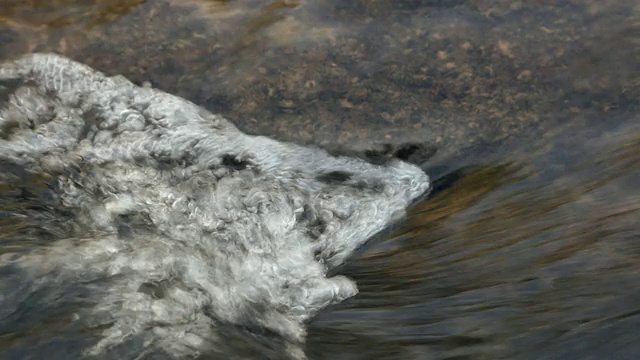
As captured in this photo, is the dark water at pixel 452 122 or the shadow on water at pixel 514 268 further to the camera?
the dark water at pixel 452 122

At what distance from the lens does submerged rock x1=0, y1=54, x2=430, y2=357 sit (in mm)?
2945

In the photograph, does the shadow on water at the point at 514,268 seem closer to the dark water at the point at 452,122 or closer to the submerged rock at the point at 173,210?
the dark water at the point at 452,122

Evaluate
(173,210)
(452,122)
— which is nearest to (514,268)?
(452,122)

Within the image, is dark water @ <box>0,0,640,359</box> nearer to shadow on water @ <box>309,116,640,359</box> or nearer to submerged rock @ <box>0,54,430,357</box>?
shadow on water @ <box>309,116,640,359</box>

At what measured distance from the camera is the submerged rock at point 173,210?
295 cm

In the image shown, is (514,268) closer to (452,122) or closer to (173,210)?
(452,122)

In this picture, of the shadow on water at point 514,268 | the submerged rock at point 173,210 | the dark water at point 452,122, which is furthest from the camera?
the submerged rock at point 173,210

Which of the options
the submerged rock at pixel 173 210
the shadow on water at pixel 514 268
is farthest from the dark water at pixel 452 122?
the submerged rock at pixel 173 210

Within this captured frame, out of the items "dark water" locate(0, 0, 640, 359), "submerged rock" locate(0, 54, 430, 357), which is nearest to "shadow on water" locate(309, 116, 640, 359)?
"dark water" locate(0, 0, 640, 359)

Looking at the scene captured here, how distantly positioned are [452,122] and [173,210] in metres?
1.46

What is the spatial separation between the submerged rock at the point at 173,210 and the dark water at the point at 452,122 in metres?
0.13

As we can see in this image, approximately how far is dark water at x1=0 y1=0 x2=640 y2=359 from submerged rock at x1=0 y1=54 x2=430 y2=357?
0.13 meters

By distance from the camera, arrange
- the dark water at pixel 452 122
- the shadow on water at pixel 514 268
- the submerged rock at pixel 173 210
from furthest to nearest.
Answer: the submerged rock at pixel 173 210
the dark water at pixel 452 122
the shadow on water at pixel 514 268

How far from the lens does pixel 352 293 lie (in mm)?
3244
